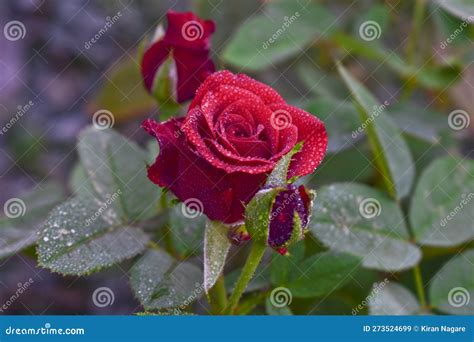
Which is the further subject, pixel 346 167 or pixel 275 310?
pixel 346 167

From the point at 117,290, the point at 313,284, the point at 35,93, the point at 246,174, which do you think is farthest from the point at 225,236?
the point at 35,93

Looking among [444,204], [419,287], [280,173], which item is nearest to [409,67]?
[444,204]

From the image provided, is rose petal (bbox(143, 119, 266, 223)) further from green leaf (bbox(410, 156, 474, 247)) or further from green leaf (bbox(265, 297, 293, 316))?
green leaf (bbox(410, 156, 474, 247))

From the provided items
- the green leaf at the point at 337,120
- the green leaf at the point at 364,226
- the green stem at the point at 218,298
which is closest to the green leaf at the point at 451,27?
the green leaf at the point at 337,120

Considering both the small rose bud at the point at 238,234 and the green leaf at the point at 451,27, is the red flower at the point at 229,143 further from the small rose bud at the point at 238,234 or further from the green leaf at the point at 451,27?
the green leaf at the point at 451,27

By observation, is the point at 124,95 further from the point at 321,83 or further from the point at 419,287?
the point at 419,287

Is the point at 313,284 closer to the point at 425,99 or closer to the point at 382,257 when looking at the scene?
the point at 382,257
